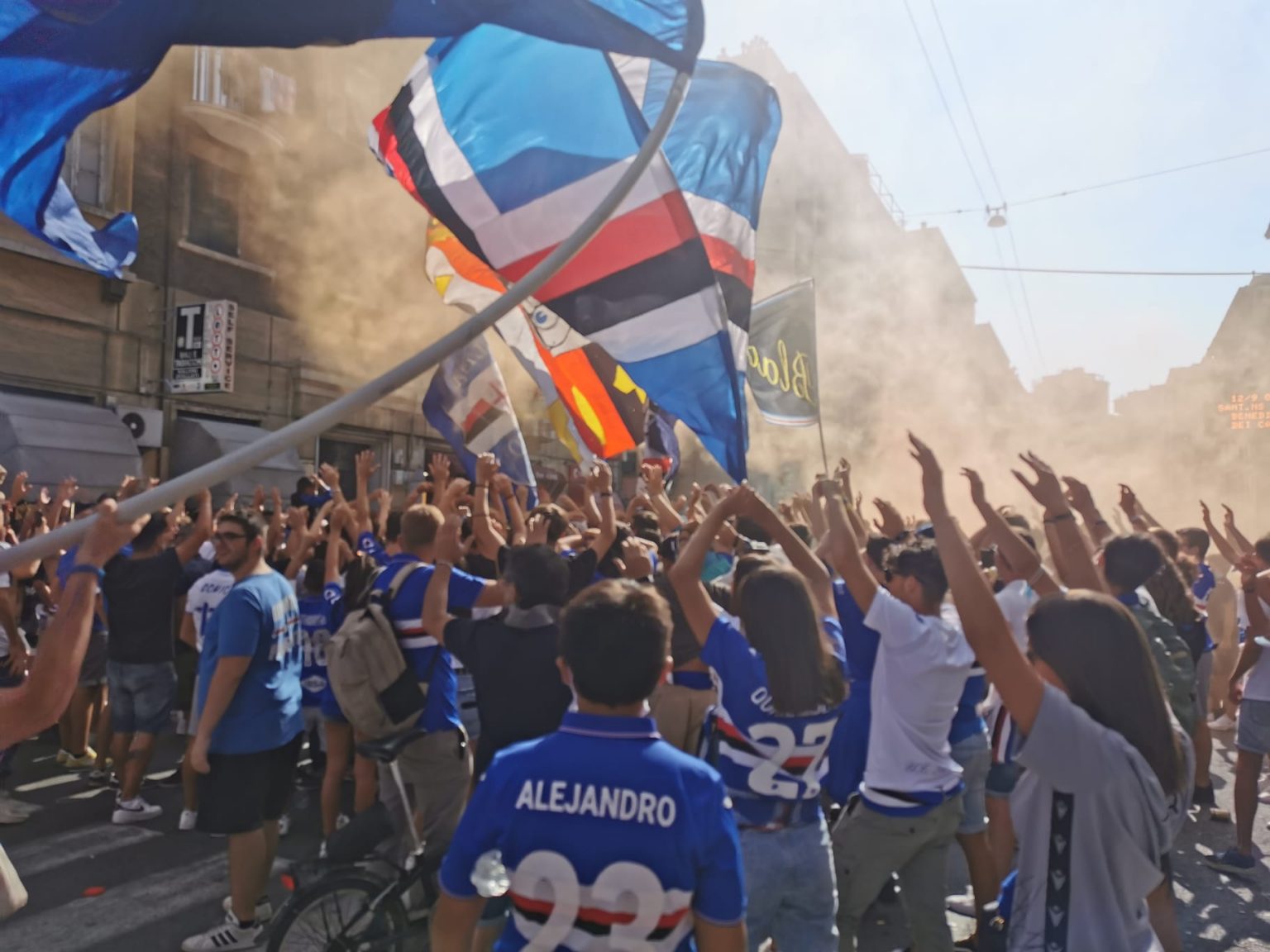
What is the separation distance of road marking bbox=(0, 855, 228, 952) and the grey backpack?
127cm

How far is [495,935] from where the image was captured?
275cm

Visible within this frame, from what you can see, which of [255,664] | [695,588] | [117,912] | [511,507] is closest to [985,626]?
[695,588]

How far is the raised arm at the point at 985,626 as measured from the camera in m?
1.75

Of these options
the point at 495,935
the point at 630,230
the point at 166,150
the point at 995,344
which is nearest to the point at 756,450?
the point at 166,150

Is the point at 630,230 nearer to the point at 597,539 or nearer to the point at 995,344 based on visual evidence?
the point at 597,539

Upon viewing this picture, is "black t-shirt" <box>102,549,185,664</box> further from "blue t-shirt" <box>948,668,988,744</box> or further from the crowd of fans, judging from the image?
"blue t-shirt" <box>948,668,988,744</box>

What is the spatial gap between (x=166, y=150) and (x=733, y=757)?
12.7 metres

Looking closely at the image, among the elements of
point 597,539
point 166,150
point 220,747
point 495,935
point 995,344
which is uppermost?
point 995,344

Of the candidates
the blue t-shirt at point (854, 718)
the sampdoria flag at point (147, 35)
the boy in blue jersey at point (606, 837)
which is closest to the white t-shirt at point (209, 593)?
the sampdoria flag at point (147, 35)

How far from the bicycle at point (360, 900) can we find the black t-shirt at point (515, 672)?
1.67 feet

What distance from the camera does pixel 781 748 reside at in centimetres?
249

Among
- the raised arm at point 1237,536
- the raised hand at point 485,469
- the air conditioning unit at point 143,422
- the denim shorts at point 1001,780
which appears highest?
the air conditioning unit at point 143,422

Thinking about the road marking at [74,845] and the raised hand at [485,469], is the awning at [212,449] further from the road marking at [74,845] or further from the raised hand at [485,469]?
the raised hand at [485,469]

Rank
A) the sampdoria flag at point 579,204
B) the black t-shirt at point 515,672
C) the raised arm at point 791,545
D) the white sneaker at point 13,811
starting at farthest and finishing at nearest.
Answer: the white sneaker at point 13,811 < the sampdoria flag at point 579,204 < the black t-shirt at point 515,672 < the raised arm at point 791,545
